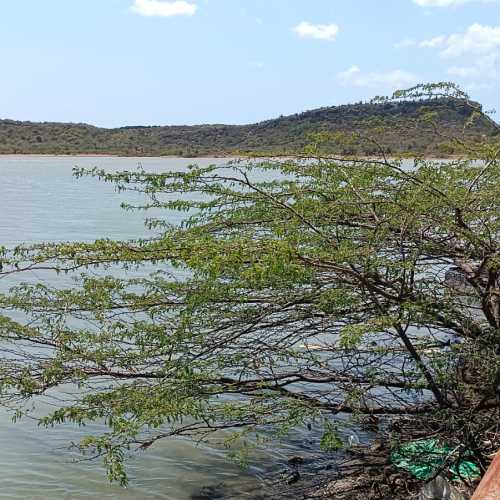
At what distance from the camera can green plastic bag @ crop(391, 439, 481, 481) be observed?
15.3 feet

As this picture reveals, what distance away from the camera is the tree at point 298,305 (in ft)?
13.8

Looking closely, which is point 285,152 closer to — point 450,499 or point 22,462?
point 450,499

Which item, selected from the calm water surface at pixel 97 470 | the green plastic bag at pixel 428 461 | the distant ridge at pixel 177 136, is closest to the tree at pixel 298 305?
the green plastic bag at pixel 428 461

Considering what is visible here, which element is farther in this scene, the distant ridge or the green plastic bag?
the distant ridge

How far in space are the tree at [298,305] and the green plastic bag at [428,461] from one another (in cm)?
11

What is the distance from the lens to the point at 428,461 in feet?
15.8

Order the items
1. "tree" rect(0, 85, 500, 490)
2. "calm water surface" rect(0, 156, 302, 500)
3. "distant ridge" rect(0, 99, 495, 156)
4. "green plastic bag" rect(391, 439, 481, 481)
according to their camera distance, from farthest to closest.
→ "distant ridge" rect(0, 99, 495, 156) → "calm water surface" rect(0, 156, 302, 500) → "green plastic bag" rect(391, 439, 481, 481) → "tree" rect(0, 85, 500, 490)

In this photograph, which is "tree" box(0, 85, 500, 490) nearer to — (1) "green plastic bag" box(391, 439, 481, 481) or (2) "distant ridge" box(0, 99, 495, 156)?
(1) "green plastic bag" box(391, 439, 481, 481)

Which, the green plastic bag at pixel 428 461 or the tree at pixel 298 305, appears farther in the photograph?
the green plastic bag at pixel 428 461

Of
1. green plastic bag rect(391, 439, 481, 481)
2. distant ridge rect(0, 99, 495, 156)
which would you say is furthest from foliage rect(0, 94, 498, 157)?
green plastic bag rect(391, 439, 481, 481)

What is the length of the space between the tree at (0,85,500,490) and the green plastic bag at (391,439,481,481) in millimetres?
111

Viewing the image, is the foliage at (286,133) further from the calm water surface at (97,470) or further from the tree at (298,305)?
the calm water surface at (97,470)

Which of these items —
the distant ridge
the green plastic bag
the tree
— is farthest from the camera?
the distant ridge

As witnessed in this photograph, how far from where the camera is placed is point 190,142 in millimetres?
48969
